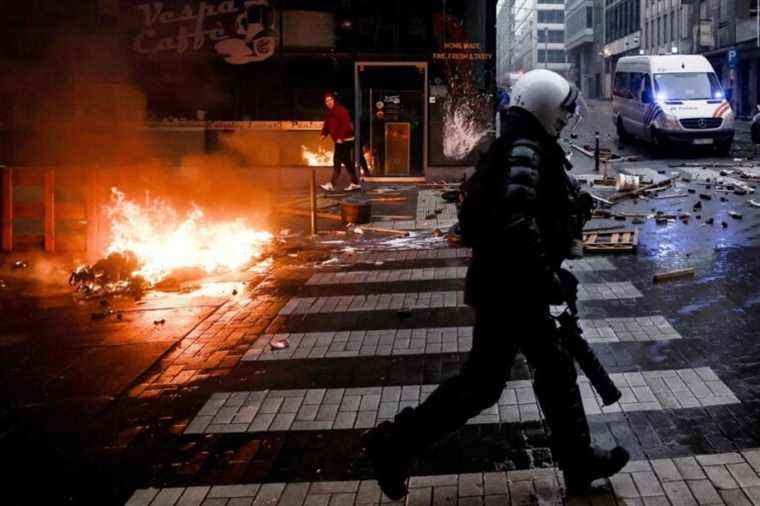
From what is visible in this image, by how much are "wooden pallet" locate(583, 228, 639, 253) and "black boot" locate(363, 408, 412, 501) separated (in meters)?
6.43

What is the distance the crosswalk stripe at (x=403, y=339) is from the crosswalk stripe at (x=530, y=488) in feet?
6.89

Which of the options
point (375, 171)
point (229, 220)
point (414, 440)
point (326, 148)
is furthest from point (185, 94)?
point (414, 440)

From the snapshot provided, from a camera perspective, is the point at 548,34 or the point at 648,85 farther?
the point at 548,34

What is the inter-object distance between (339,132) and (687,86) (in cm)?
1096

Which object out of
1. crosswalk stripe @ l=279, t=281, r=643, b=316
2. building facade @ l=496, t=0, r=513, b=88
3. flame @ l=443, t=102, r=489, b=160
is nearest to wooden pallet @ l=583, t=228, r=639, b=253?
crosswalk stripe @ l=279, t=281, r=643, b=316

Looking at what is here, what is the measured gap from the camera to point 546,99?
352 centimetres

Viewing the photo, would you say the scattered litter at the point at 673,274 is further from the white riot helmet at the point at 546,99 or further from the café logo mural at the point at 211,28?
the café logo mural at the point at 211,28

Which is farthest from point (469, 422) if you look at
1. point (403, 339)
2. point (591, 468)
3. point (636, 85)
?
point (636, 85)

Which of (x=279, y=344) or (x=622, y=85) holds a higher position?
(x=622, y=85)

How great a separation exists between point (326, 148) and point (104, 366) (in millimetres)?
12520

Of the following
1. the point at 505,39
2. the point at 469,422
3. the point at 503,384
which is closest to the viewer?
the point at 503,384

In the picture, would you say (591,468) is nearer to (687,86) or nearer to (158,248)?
(158,248)

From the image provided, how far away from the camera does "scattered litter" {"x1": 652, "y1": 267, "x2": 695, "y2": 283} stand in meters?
7.99

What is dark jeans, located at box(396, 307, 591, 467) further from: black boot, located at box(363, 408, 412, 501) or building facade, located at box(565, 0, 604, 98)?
building facade, located at box(565, 0, 604, 98)
